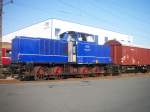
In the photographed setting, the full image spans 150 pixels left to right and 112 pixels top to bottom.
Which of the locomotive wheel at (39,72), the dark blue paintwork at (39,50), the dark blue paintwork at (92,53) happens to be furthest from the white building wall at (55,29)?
the locomotive wheel at (39,72)

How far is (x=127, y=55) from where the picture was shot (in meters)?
32.2

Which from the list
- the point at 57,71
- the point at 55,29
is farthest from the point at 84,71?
the point at 55,29

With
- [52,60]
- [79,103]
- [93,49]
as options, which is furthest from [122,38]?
[79,103]

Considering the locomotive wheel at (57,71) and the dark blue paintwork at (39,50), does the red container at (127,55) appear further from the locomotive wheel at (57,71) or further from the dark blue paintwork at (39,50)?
the locomotive wheel at (57,71)

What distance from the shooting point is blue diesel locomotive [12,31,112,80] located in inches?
794

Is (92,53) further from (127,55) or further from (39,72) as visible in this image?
(127,55)

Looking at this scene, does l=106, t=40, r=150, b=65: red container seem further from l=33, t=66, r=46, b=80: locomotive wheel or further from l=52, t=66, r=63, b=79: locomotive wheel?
l=33, t=66, r=46, b=80: locomotive wheel

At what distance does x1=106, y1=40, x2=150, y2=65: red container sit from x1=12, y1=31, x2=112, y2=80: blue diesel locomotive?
2978 millimetres

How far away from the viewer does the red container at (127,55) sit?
30.4m

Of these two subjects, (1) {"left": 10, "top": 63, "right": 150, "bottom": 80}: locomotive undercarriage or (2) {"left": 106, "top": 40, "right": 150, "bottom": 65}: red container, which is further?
(2) {"left": 106, "top": 40, "right": 150, "bottom": 65}: red container

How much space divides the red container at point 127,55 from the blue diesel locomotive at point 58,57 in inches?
117

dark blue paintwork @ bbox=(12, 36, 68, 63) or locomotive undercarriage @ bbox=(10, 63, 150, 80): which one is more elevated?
dark blue paintwork @ bbox=(12, 36, 68, 63)

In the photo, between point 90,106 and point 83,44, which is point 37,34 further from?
point 90,106

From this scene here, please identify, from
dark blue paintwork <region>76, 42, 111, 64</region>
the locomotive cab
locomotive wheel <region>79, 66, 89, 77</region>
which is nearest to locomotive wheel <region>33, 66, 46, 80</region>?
the locomotive cab
